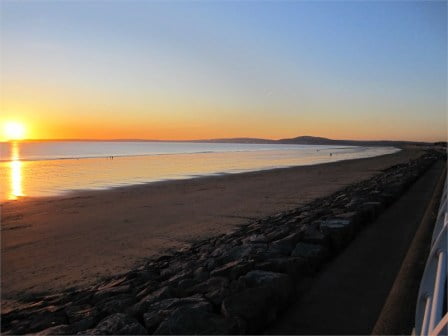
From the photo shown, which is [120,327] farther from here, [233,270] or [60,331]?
[233,270]

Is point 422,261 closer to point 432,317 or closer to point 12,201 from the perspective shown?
point 432,317

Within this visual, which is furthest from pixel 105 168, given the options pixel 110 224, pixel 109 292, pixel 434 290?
pixel 434 290

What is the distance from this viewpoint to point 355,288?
4242 millimetres

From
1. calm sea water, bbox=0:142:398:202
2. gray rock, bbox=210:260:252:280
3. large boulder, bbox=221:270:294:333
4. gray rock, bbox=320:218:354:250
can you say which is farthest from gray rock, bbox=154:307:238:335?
calm sea water, bbox=0:142:398:202

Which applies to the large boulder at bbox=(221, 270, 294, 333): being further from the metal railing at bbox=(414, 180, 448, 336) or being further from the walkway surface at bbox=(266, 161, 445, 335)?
the metal railing at bbox=(414, 180, 448, 336)

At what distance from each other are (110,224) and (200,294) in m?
6.45

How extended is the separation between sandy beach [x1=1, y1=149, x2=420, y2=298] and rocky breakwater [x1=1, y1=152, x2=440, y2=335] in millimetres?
847

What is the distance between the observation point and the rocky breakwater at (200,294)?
3.32m

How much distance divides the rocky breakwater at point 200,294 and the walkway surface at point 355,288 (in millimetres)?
149

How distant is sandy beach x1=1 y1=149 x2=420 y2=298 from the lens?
648 cm

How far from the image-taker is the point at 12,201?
46.4 ft

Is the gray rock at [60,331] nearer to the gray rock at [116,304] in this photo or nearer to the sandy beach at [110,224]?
the gray rock at [116,304]

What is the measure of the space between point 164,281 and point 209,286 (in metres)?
1.20

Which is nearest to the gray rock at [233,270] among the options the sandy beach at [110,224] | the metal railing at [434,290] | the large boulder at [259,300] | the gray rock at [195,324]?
the large boulder at [259,300]
